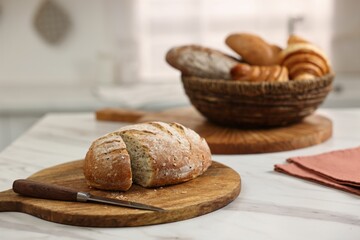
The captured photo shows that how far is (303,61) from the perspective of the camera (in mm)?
1645

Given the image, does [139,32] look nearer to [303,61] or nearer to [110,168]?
[303,61]

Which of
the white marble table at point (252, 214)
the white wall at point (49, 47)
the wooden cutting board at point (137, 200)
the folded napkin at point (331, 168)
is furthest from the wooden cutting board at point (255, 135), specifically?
the white wall at point (49, 47)

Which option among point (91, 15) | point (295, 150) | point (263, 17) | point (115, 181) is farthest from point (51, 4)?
point (115, 181)

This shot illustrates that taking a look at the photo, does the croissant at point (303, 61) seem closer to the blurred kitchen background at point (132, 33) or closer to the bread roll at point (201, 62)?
the bread roll at point (201, 62)

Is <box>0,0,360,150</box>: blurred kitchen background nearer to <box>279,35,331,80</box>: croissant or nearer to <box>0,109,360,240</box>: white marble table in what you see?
<box>279,35,331,80</box>: croissant

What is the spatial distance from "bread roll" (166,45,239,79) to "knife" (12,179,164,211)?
70cm

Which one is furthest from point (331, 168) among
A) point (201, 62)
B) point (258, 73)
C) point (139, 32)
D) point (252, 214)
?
point (139, 32)

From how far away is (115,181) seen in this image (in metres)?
1.06

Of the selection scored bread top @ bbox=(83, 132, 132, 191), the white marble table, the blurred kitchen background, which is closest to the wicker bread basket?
the white marble table

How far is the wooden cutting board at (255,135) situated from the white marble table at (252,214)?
2 cm

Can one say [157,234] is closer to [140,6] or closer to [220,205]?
[220,205]

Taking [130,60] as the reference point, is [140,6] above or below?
above

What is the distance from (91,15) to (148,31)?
1.03ft

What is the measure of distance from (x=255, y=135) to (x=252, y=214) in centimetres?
53
